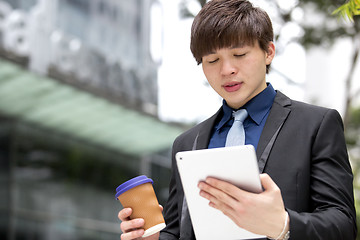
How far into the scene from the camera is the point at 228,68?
6.14 ft

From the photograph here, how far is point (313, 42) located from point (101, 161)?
24.7 feet

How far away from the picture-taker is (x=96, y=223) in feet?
48.8

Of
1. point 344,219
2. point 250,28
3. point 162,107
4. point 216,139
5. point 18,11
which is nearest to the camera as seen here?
point 344,219

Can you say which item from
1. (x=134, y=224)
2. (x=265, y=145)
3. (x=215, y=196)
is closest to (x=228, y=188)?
(x=215, y=196)

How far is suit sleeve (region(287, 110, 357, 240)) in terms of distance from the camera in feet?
5.43

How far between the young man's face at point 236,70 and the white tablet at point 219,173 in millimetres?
362

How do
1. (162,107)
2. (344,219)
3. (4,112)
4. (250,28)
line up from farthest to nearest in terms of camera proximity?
1. (162,107)
2. (4,112)
3. (250,28)
4. (344,219)

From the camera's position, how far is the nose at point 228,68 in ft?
6.14

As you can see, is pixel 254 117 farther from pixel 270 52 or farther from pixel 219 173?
pixel 219 173

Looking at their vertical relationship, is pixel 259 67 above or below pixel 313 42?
above

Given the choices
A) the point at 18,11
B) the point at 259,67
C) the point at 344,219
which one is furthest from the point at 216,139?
the point at 18,11

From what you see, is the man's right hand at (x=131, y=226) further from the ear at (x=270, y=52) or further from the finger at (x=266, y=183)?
the ear at (x=270, y=52)

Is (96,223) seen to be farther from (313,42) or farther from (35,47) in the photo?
(313,42)

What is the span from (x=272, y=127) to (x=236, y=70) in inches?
8.1
